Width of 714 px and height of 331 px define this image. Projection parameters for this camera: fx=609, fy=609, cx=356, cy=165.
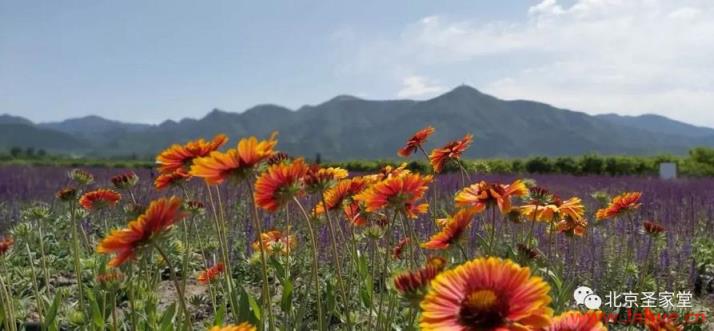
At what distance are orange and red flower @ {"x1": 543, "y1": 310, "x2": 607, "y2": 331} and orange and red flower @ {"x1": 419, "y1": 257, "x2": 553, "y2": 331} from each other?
0.11m

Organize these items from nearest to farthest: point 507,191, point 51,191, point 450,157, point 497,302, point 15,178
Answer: point 497,302, point 507,191, point 450,157, point 51,191, point 15,178

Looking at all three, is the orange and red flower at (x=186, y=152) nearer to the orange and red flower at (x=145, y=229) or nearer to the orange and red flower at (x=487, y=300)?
the orange and red flower at (x=145, y=229)

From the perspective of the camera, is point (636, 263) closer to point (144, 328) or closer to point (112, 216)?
point (144, 328)

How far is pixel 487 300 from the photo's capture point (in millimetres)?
746

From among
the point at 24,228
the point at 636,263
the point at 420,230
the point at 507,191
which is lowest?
the point at 636,263

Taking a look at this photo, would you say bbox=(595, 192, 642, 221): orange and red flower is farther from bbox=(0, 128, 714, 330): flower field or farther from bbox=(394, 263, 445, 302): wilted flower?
bbox=(394, 263, 445, 302): wilted flower

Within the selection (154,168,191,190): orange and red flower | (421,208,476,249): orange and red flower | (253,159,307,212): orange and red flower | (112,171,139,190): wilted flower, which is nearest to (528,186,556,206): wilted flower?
(421,208,476,249): orange and red flower

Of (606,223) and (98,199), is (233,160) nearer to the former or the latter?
(98,199)

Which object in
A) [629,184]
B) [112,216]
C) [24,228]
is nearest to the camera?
[24,228]

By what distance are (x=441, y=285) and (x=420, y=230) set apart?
2.96m

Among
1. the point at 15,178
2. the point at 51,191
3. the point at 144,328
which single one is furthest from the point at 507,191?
the point at 15,178

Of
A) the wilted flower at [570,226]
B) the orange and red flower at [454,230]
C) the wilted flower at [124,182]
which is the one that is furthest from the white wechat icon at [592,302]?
the wilted flower at [124,182]

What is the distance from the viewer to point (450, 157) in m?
1.82

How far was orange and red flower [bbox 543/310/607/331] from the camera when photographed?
856 millimetres
